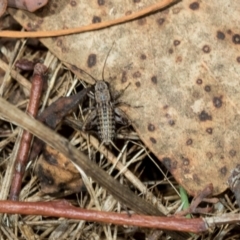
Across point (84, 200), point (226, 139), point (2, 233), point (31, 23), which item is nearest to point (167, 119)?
point (226, 139)

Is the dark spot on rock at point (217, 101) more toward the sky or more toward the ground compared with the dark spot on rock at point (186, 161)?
more toward the sky

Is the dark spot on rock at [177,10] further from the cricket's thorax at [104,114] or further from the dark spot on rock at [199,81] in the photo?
the cricket's thorax at [104,114]

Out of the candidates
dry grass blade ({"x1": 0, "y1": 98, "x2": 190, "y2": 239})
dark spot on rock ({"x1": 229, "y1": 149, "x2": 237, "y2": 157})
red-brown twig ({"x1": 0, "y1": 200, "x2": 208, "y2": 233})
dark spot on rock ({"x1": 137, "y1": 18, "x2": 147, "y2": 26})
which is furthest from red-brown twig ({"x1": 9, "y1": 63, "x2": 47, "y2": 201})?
dark spot on rock ({"x1": 229, "y1": 149, "x2": 237, "y2": 157})

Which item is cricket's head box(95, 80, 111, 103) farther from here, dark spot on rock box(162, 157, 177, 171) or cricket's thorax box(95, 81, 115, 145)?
dark spot on rock box(162, 157, 177, 171)

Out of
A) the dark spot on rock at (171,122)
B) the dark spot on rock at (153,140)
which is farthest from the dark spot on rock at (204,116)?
the dark spot on rock at (153,140)

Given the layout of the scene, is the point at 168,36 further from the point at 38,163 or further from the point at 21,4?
the point at 38,163
